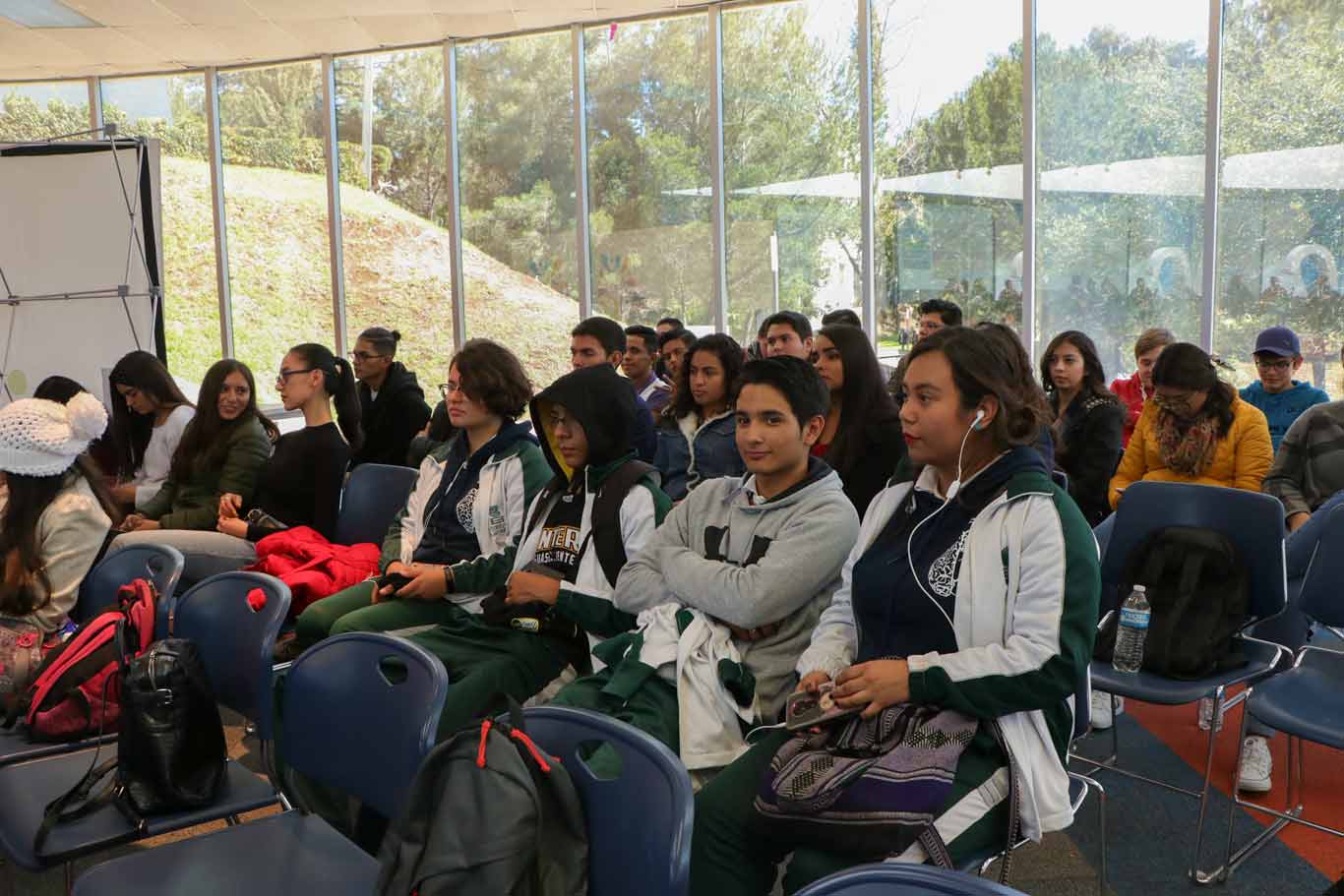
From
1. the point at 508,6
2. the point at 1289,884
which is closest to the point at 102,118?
the point at 508,6

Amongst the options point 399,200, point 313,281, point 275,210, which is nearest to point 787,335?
point 399,200

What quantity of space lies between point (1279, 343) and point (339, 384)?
13.8ft

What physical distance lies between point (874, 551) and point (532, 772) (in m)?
0.87

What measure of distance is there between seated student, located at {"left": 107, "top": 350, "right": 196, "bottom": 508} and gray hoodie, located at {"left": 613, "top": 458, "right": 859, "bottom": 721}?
9.72 feet

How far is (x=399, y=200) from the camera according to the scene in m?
9.42

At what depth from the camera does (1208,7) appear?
249 inches

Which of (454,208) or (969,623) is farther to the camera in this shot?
(454,208)

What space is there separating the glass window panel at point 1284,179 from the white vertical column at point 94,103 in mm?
9285

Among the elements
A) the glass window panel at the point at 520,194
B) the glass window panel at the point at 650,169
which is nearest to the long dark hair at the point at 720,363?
the glass window panel at the point at 650,169

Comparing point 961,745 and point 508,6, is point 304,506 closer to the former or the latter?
point 961,745

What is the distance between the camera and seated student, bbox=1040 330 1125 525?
14.3 feet

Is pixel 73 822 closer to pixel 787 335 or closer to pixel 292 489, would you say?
pixel 292 489

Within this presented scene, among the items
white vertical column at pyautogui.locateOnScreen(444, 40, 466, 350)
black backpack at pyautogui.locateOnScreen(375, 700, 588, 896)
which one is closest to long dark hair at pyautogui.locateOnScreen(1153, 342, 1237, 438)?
black backpack at pyautogui.locateOnScreen(375, 700, 588, 896)

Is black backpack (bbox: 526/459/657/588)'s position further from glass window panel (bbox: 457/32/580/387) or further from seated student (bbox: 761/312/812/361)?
glass window panel (bbox: 457/32/580/387)
